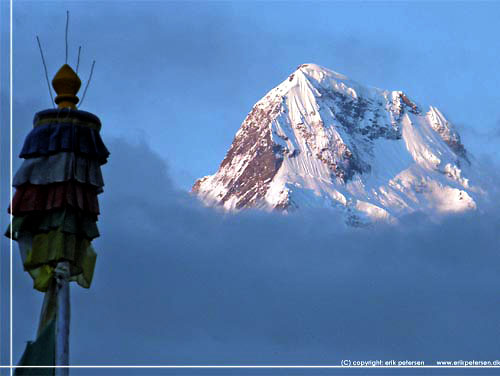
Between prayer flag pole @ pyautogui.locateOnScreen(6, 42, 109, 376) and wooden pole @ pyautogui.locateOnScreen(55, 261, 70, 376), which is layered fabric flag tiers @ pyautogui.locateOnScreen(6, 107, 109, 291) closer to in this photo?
prayer flag pole @ pyautogui.locateOnScreen(6, 42, 109, 376)

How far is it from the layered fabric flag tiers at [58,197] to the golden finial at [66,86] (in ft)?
2.14

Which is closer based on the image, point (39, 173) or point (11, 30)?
point (39, 173)

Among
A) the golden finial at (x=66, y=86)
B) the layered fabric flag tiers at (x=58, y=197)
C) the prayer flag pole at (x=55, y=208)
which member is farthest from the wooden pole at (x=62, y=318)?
the golden finial at (x=66, y=86)

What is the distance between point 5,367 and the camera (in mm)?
37938

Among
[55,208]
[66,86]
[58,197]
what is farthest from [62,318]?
[66,86]

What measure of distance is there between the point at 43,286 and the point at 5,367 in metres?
2.30

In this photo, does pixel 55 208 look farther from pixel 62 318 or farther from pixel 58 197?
pixel 62 318

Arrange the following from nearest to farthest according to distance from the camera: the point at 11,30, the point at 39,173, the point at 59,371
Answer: the point at 59,371 < the point at 39,173 < the point at 11,30

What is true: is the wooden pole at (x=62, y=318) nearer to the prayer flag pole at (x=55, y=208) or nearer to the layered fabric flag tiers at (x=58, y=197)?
the prayer flag pole at (x=55, y=208)

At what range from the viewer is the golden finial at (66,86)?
127 feet

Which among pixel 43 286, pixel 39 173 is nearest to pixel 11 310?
pixel 43 286

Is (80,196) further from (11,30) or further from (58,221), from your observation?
(11,30)

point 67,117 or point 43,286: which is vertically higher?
point 67,117

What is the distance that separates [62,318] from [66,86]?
617cm
